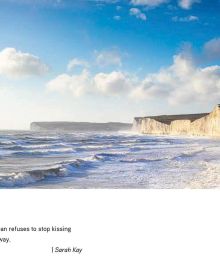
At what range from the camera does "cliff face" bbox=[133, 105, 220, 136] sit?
33.2 meters

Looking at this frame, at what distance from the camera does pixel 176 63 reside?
9.95 metres

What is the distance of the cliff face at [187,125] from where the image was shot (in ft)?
109

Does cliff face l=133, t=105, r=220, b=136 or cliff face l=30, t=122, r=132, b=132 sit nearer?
cliff face l=133, t=105, r=220, b=136

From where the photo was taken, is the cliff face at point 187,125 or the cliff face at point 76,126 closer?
the cliff face at point 187,125

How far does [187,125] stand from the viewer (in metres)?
42.0

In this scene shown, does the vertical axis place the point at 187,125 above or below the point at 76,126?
above

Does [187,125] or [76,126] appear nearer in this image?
[187,125]
